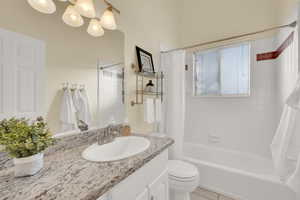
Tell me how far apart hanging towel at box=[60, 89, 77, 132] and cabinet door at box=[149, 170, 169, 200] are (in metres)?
0.71

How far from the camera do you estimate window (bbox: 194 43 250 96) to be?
7.61 ft

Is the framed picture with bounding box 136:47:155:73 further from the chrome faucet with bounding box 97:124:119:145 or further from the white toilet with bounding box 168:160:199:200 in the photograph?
the white toilet with bounding box 168:160:199:200

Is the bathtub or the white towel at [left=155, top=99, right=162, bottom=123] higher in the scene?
the white towel at [left=155, top=99, right=162, bottom=123]

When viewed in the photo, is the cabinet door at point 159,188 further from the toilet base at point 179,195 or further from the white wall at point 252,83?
the white wall at point 252,83

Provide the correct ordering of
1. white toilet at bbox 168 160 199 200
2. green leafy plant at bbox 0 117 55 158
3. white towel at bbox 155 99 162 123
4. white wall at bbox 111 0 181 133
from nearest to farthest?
green leafy plant at bbox 0 117 55 158 < white toilet at bbox 168 160 199 200 < white wall at bbox 111 0 181 133 < white towel at bbox 155 99 162 123

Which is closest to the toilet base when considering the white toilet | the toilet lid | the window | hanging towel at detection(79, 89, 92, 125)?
the white toilet

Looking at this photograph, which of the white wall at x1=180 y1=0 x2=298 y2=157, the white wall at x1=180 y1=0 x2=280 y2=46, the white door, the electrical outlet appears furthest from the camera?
the electrical outlet

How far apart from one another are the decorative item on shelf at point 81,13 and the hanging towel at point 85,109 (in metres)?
0.49

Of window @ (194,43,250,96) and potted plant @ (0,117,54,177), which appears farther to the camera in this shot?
window @ (194,43,250,96)

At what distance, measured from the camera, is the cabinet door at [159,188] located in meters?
0.94

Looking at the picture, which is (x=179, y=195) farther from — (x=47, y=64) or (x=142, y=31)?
(x=142, y=31)

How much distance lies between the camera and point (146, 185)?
2.89 feet

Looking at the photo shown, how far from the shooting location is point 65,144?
99cm

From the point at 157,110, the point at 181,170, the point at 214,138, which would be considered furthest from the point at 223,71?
the point at 181,170
